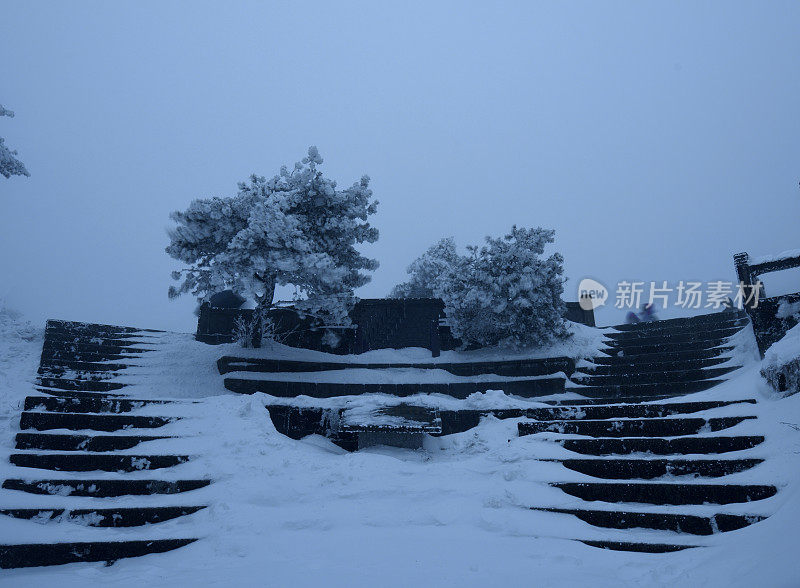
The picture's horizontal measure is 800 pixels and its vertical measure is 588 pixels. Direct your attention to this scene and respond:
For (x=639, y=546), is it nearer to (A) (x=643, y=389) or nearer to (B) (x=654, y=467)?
(B) (x=654, y=467)

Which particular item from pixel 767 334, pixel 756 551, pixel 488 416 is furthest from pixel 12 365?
pixel 767 334

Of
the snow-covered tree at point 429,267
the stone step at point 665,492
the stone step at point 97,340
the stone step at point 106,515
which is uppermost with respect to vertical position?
the snow-covered tree at point 429,267

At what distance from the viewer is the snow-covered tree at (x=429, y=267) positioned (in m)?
18.4

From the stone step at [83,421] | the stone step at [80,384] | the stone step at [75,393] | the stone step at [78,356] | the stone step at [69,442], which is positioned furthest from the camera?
the stone step at [78,356]

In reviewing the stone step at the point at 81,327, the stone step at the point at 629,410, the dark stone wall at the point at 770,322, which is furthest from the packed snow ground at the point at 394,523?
the stone step at the point at 81,327

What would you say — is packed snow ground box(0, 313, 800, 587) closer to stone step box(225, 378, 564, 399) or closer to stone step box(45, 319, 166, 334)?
stone step box(225, 378, 564, 399)

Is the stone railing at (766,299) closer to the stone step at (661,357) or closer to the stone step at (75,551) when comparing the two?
the stone step at (661,357)

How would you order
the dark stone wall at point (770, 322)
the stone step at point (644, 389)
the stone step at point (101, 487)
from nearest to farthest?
1. the stone step at point (101, 487)
2. the dark stone wall at point (770, 322)
3. the stone step at point (644, 389)

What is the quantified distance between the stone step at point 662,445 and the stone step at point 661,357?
19.7 ft

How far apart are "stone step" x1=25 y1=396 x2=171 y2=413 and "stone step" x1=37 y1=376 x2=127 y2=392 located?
3.97 m

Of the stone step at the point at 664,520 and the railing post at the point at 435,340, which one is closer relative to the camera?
the stone step at the point at 664,520

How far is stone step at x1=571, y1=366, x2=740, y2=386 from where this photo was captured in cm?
865

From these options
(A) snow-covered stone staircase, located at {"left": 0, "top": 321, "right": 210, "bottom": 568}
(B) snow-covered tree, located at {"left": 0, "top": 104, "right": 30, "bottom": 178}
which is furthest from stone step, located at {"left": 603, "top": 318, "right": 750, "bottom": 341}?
(B) snow-covered tree, located at {"left": 0, "top": 104, "right": 30, "bottom": 178}

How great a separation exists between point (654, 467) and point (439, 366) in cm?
722
